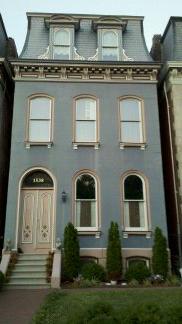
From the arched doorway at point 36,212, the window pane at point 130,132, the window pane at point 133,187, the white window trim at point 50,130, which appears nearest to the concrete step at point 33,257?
the arched doorway at point 36,212

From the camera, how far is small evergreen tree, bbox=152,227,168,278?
12.9 m

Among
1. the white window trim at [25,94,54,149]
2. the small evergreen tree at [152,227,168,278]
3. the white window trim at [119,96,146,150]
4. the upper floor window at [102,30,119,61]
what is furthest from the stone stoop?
the upper floor window at [102,30,119,61]

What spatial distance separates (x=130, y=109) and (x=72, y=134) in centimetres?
303

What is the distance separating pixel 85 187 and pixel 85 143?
A: 196cm

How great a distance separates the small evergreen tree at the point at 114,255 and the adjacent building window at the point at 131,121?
4.10 m

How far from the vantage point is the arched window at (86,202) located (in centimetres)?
1421

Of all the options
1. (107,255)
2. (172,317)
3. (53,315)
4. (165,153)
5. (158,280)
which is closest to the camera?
(172,317)

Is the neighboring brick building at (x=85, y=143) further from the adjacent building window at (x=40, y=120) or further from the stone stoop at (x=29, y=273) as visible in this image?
the stone stoop at (x=29, y=273)

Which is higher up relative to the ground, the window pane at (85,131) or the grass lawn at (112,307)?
the window pane at (85,131)

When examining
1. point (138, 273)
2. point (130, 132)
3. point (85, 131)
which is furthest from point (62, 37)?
point (138, 273)

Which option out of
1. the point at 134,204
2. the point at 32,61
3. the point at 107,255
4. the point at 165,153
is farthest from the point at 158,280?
the point at 32,61

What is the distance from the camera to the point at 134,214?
14414mm

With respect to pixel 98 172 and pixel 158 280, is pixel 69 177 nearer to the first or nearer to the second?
pixel 98 172

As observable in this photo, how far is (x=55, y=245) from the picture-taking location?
13586 mm
